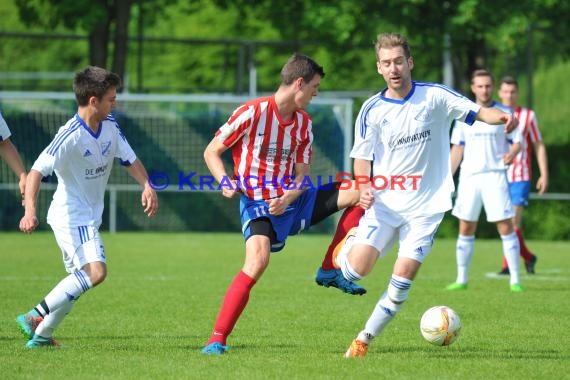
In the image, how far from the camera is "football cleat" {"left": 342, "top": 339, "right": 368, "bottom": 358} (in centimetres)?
674

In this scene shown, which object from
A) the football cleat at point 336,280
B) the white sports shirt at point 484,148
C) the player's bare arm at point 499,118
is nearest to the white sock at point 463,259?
the white sports shirt at point 484,148

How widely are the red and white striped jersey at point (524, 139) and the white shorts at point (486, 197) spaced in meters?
1.32

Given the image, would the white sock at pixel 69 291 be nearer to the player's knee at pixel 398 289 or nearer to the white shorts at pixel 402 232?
the white shorts at pixel 402 232

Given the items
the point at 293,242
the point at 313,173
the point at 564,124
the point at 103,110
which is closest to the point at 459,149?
the point at 103,110

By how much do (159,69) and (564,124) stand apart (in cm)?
1477

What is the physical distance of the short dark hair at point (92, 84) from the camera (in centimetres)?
714

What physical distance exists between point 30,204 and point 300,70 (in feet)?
6.57

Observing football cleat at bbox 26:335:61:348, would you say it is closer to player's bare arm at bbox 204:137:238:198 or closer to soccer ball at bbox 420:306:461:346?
player's bare arm at bbox 204:137:238:198

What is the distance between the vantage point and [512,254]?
37.6 feet

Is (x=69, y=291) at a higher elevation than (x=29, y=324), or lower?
higher

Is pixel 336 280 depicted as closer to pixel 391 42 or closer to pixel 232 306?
pixel 232 306

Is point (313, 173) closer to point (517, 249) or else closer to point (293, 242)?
point (293, 242)

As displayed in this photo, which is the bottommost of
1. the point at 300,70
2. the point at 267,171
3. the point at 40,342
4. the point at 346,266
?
the point at 40,342

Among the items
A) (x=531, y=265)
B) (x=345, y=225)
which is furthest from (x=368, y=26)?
(x=345, y=225)
